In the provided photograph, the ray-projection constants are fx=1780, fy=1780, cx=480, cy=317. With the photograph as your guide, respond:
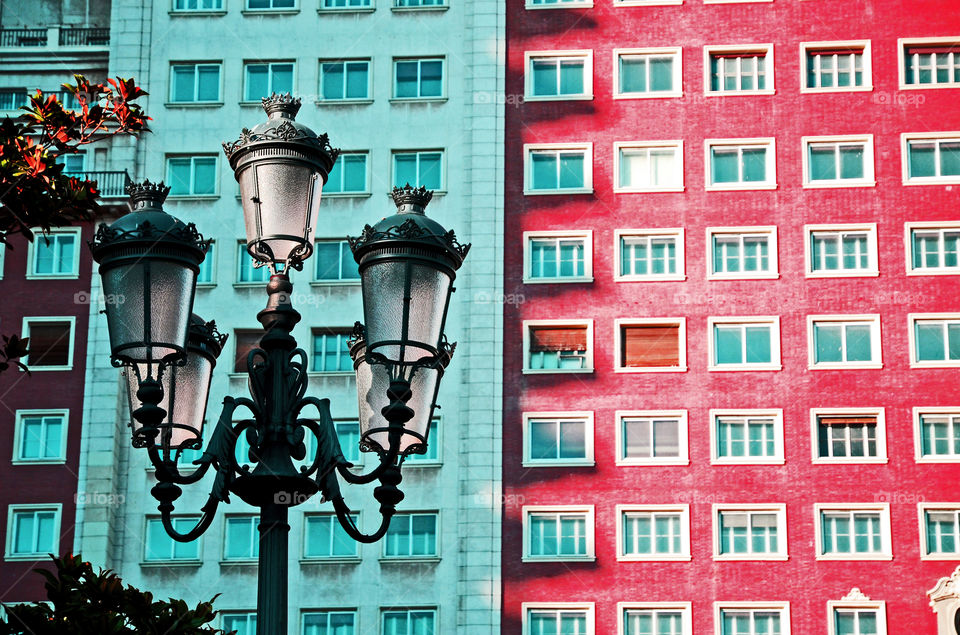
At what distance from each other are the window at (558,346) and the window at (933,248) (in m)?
10.00

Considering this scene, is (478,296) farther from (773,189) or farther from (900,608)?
(900,608)

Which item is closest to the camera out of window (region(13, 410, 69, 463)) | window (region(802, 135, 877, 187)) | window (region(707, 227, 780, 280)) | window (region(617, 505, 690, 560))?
window (region(617, 505, 690, 560))

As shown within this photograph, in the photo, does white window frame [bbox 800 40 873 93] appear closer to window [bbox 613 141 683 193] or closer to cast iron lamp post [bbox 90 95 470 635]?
window [bbox 613 141 683 193]

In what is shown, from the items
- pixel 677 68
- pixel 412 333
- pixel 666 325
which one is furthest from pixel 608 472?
pixel 412 333

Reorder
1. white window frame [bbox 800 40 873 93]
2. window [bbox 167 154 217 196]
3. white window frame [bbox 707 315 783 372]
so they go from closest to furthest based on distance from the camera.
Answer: white window frame [bbox 707 315 783 372] < white window frame [bbox 800 40 873 93] < window [bbox 167 154 217 196]

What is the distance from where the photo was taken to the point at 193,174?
187 ft

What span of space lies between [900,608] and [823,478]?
4.28m

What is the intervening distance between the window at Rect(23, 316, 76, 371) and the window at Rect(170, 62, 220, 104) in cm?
808

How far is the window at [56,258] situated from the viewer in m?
55.6

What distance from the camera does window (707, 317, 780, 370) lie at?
5334 cm

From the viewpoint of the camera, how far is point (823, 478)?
51.9 m

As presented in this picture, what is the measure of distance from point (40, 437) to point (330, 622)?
417 inches

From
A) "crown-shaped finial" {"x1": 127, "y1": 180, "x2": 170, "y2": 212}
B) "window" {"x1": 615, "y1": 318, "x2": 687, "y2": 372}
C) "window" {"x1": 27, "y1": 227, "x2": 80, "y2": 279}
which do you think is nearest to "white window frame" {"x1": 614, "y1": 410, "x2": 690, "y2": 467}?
"window" {"x1": 615, "y1": 318, "x2": 687, "y2": 372}

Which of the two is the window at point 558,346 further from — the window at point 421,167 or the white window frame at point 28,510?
the white window frame at point 28,510
